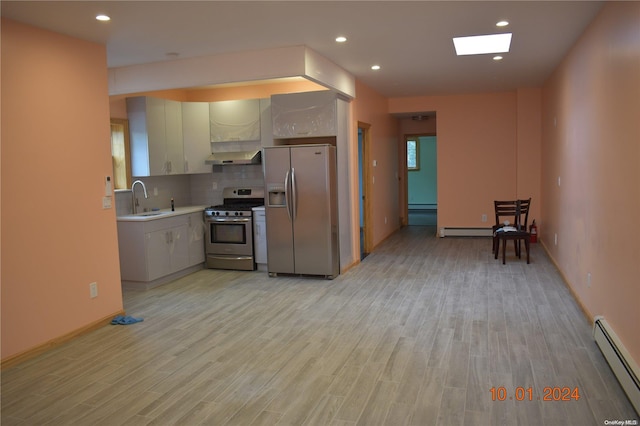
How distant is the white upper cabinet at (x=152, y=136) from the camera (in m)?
6.29

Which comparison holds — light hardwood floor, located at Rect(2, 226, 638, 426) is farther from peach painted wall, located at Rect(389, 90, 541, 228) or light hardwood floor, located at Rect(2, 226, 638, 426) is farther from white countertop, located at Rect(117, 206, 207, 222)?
peach painted wall, located at Rect(389, 90, 541, 228)

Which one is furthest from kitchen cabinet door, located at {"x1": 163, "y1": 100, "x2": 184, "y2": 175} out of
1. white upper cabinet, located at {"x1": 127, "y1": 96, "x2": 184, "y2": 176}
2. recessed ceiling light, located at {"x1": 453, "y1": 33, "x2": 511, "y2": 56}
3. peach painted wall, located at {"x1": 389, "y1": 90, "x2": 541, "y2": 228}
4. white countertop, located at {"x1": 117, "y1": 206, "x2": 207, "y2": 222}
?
peach painted wall, located at {"x1": 389, "y1": 90, "x2": 541, "y2": 228}

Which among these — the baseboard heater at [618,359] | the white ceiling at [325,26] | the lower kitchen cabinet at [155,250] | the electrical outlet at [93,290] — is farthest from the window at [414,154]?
the electrical outlet at [93,290]

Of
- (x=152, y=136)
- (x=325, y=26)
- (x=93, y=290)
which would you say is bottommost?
(x=93, y=290)

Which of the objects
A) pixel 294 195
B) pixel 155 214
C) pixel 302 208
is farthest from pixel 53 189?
pixel 302 208

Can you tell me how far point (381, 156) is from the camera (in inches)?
347

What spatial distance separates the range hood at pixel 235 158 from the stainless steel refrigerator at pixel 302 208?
2.28ft

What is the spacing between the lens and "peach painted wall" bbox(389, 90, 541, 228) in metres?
8.83

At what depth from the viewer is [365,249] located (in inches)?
314

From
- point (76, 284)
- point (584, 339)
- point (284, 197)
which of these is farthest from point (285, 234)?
point (584, 339)

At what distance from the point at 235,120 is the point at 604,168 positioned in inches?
184

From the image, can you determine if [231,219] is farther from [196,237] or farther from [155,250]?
[155,250]

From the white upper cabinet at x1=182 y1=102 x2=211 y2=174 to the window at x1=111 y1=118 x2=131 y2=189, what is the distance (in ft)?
2.78

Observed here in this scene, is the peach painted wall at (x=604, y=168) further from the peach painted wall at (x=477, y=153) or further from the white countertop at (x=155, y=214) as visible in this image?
the white countertop at (x=155, y=214)
